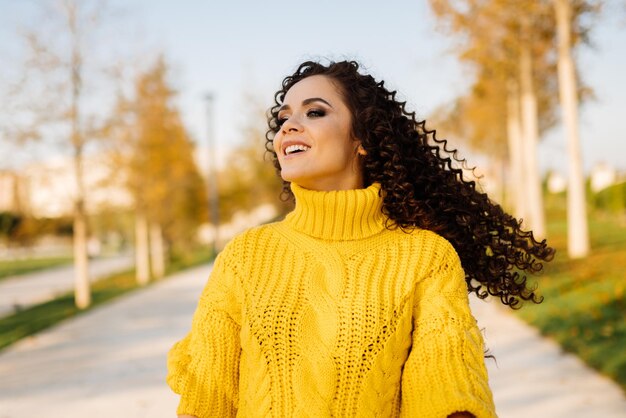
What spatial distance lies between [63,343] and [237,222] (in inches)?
960

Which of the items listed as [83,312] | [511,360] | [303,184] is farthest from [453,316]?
[83,312]

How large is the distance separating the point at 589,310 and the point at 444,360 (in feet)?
23.0

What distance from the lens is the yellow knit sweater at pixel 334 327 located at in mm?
1843

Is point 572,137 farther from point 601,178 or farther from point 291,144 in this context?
point 601,178

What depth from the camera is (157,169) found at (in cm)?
1941

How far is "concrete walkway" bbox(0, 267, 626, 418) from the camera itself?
5.31m

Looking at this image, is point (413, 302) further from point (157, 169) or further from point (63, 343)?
point (157, 169)

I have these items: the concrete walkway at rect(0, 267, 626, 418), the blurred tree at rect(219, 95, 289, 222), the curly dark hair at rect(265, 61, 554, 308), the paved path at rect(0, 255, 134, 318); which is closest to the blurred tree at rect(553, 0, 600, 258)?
the concrete walkway at rect(0, 267, 626, 418)

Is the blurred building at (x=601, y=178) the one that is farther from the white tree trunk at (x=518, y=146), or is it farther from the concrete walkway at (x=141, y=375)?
the concrete walkway at (x=141, y=375)

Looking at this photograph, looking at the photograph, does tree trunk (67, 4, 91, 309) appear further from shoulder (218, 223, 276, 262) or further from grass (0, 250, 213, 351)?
shoulder (218, 223, 276, 262)

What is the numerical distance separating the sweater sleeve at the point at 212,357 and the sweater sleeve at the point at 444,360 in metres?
0.47

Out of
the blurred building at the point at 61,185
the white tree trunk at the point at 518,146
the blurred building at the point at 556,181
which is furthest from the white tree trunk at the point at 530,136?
the blurred building at the point at 556,181

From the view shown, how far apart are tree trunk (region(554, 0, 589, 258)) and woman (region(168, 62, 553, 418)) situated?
462 inches

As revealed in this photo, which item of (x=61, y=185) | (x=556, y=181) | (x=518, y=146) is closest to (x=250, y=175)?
(x=518, y=146)
